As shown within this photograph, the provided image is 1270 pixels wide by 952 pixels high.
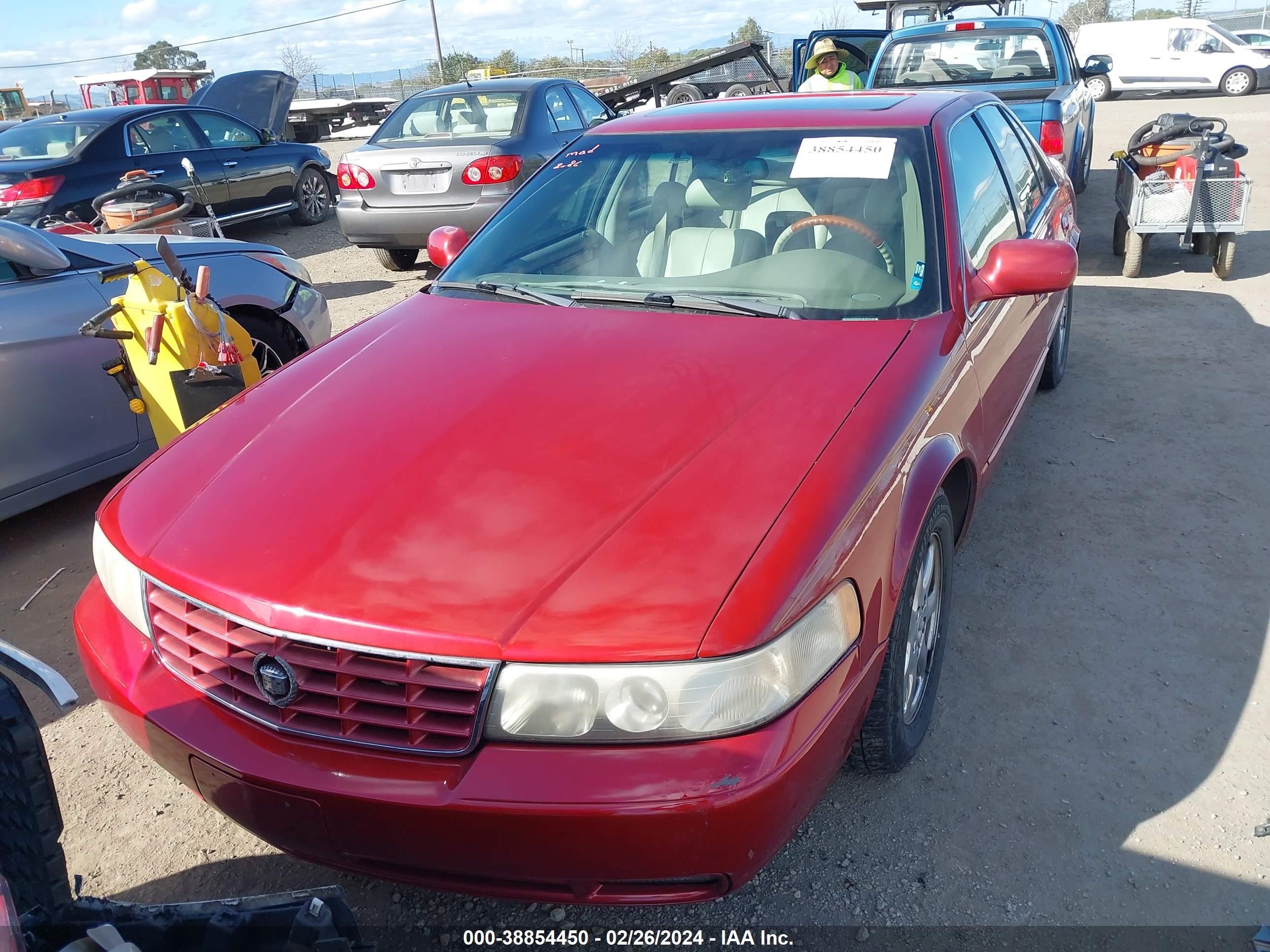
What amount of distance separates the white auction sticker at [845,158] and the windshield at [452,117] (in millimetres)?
5597

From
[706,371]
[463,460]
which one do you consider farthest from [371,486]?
[706,371]

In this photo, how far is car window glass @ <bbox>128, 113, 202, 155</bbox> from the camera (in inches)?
366

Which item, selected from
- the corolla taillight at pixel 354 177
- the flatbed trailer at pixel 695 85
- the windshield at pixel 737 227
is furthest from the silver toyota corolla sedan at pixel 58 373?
the flatbed trailer at pixel 695 85

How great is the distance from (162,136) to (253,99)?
5.08 meters

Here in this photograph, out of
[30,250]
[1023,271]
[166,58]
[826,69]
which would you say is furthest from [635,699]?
[166,58]

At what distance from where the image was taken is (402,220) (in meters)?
7.79

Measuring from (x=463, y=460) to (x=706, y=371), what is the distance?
2.14 ft

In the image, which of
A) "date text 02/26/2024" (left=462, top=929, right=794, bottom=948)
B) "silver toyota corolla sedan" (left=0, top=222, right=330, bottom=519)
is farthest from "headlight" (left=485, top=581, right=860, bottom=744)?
"silver toyota corolla sedan" (left=0, top=222, right=330, bottom=519)

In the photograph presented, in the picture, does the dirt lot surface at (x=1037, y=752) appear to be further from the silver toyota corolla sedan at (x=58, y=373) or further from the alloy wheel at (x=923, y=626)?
the silver toyota corolla sedan at (x=58, y=373)

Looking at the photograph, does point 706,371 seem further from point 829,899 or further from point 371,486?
point 829,899

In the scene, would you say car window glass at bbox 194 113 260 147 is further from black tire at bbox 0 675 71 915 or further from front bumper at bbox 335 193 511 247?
black tire at bbox 0 675 71 915

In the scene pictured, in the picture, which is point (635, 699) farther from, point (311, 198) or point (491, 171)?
point (311, 198)

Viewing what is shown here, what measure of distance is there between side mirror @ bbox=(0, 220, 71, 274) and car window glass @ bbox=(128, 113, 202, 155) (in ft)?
19.7

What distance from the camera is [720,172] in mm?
3156
